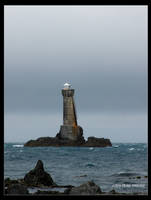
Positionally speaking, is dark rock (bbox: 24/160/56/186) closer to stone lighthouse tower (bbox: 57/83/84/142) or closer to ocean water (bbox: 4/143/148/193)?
ocean water (bbox: 4/143/148/193)

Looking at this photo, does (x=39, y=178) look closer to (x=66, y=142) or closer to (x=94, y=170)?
(x=94, y=170)

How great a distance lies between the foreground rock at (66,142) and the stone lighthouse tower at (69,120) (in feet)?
2.13

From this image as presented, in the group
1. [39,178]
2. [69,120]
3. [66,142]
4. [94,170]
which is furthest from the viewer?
[66,142]

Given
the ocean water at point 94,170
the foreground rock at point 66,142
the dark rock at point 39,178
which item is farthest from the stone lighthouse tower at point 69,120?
the dark rock at point 39,178

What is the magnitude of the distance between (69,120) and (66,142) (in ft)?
21.0

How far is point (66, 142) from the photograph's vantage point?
9512 cm

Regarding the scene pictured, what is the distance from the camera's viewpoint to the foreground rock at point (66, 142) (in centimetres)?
9575

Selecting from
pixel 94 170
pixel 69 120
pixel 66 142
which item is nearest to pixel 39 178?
pixel 94 170

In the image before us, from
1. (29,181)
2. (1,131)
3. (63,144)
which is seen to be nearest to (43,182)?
(29,181)

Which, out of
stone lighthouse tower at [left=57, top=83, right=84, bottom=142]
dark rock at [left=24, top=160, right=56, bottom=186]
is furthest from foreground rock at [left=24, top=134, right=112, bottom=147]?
dark rock at [left=24, top=160, right=56, bottom=186]

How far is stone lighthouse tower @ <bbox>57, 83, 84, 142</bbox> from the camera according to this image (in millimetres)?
87562

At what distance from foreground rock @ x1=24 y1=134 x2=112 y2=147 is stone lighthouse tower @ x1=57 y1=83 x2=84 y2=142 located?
2.13ft
